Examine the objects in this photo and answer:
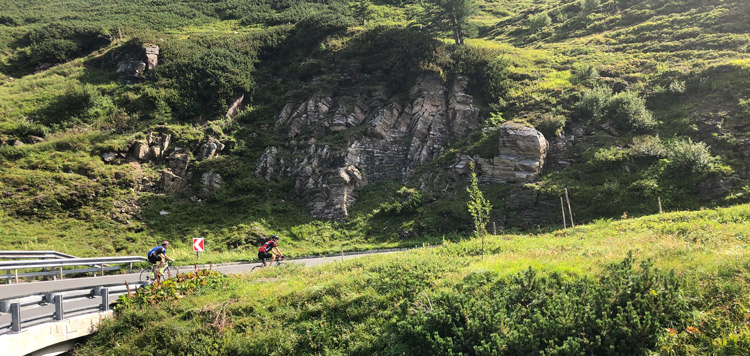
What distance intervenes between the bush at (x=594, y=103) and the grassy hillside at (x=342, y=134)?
11cm

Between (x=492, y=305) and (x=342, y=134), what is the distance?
22038 millimetres

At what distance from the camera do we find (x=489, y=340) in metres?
6.49

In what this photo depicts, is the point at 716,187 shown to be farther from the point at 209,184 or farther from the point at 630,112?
the point at 209,184

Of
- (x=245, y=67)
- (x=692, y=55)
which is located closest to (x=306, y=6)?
(x=245, y=67)

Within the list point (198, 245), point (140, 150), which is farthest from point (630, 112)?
point (140, 150)

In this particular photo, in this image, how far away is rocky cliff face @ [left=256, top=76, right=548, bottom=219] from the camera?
2306cm

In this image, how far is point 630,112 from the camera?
23141 mm

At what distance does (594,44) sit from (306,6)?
41.7 m

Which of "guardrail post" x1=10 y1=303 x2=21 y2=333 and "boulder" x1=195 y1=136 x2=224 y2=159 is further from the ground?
"boulder" x1=195 y1=136 x2=224 y2=159

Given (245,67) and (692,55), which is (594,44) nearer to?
(692,55)

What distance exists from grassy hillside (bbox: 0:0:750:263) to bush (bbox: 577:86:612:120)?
11cm

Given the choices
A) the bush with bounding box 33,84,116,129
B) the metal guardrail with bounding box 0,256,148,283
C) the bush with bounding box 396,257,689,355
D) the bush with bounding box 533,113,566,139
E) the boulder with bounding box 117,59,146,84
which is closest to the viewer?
the bush with bounding box 396,257,689,355

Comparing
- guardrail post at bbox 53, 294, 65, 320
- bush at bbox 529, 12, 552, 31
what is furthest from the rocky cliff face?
bush at bbox 529, 12, 552, 31

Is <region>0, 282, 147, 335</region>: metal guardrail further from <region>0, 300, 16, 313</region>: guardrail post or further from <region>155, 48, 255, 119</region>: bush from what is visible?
<region>155, 48, 255, 119</region>: bush
